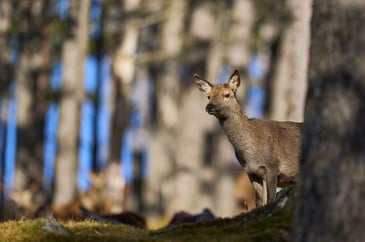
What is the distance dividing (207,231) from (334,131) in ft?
11.7

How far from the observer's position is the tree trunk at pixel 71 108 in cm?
3425

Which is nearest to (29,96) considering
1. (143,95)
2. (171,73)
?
(171,73)

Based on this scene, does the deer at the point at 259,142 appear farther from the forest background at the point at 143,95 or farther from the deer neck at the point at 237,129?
the forest background at the point at 143,95

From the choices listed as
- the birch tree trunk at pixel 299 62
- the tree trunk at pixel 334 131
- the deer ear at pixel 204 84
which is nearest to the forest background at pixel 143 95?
the birch tree trunk at pixel 299 62

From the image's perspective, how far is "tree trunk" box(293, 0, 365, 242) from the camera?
8445 mm

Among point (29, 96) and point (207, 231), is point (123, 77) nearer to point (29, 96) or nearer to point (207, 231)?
point (29, 96)

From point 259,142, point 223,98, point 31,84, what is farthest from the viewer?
point 31,84

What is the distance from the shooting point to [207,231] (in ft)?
39.1

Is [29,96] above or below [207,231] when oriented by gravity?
above

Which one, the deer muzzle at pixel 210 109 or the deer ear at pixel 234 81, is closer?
the deer muzzle at pixel 210 109

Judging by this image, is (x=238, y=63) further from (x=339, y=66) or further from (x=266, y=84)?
(x=339, y=66)

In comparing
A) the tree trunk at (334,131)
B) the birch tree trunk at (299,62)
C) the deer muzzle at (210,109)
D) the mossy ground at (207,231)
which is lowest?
the mossy ground at (207,231)

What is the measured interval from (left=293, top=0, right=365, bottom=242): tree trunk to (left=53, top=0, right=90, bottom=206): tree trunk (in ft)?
83.5

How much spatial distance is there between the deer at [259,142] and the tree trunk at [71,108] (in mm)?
19979
